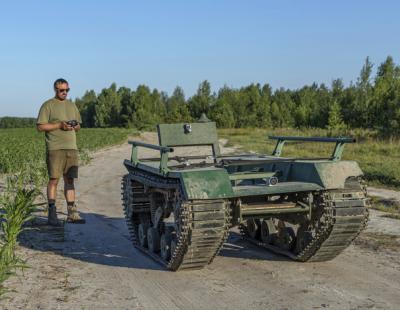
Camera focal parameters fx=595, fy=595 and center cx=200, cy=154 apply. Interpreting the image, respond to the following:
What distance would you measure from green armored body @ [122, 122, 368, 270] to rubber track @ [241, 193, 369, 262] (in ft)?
0.03

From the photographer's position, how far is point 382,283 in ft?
18.8

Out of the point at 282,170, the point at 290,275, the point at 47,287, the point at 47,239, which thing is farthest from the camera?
the point at 47,239

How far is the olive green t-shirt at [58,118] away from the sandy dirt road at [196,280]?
47.3 inches

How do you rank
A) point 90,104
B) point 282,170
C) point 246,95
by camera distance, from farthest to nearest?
point 90,104 → point 246,95 → point 282,170

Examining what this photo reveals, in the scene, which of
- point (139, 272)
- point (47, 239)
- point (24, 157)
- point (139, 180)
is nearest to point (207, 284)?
point (139, 272)

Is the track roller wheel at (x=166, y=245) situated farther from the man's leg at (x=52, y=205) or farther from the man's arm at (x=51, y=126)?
the man's arm at (x=51, y=126)

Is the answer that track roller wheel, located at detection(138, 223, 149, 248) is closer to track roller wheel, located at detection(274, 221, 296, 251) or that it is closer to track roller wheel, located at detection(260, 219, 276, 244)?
track roller wheel, located at detection(260, 219, 276, 244)

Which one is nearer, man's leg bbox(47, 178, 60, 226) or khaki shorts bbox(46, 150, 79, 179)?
man's leg bbox(47, 178, 60, 226)

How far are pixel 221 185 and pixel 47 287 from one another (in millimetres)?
1892

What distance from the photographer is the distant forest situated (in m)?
39.0

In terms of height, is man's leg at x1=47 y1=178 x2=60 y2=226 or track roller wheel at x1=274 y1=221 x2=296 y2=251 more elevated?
man's leg at x1=47 y1=178 x2=60 y2=226

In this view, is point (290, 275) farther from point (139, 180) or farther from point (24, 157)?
point (24, 157)

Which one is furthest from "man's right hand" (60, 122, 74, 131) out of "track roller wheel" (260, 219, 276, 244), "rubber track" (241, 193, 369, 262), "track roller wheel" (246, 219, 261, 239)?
"rubber track" (241, 193, 369, 262)

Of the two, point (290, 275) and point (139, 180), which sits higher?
point (139, 180)
